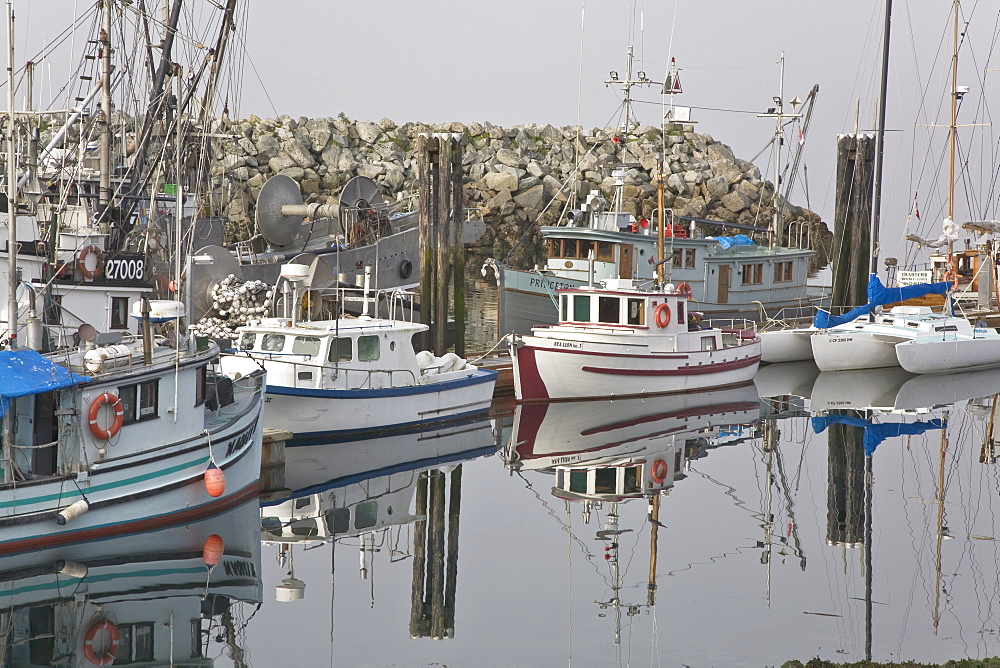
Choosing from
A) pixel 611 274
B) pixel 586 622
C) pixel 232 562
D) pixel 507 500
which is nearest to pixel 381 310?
pixel 611 274

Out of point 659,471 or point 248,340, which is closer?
point 659,471

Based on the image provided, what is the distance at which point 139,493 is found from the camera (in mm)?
14070

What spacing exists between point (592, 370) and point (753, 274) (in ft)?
35.5

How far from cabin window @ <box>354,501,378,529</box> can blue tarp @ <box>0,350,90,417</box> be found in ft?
13.3

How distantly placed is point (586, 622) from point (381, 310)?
17014mm

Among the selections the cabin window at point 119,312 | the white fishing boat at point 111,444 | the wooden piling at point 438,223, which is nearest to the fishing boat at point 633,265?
the wooden piling at point 438,223

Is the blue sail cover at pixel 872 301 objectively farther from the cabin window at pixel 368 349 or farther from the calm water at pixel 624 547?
the cabin window at pixel 368 349

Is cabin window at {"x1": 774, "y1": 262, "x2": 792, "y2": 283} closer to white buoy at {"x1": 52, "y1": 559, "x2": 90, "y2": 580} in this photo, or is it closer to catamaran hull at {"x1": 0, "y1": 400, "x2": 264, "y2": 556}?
catamaran hull at {"x1": 0, "y1": 400, "x2": 264, "y2": 556}

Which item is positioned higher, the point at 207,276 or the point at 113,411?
the point at 207,276

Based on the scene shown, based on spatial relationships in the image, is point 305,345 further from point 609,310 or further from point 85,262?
point 609,310

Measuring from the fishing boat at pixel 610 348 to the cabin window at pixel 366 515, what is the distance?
24.1ft

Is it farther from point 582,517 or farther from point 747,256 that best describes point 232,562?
point 747,256

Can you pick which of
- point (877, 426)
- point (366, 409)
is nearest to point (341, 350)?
point (366, 409)

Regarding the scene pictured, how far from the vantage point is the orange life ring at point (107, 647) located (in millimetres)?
11039
